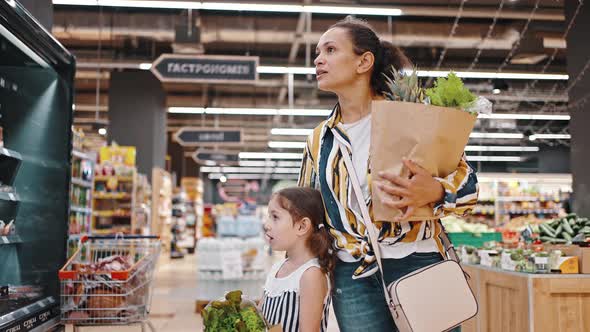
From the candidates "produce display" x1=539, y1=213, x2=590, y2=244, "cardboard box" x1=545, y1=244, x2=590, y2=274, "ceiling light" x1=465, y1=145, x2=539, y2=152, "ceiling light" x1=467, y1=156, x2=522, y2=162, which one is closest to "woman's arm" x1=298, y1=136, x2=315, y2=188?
"cardboard box" x1=545, y1=244, x2=590, y2=274

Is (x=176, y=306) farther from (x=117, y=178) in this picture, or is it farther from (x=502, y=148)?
(x=502, y=148)

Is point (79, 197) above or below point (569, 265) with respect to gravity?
above

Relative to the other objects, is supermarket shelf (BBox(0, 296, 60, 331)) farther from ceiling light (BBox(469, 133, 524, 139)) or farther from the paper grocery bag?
ceiling light (BBox(469, 133, 524, 139))

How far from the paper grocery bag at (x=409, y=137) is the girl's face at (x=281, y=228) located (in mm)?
568

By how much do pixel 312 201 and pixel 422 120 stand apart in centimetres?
63

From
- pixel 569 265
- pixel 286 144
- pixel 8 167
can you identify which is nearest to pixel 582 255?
pixel 569 265

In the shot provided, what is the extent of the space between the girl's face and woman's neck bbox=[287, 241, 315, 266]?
17 millimetres

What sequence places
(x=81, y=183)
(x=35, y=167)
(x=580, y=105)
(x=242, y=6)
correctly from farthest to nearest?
(x=242, y=6), (x=580, y=105), (x=81, y=183), (x=35, y=167)

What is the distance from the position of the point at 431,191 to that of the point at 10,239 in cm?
277

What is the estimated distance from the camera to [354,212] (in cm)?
154

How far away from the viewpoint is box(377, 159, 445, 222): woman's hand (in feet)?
4.28

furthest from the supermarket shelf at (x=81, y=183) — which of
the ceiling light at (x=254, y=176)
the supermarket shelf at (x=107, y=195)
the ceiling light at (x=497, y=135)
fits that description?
the ceiling light at (x=254, y=176)

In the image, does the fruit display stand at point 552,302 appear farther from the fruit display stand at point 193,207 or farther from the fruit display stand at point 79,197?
the fruit display stand at point 193,207

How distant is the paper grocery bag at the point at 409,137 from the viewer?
1320 mm
